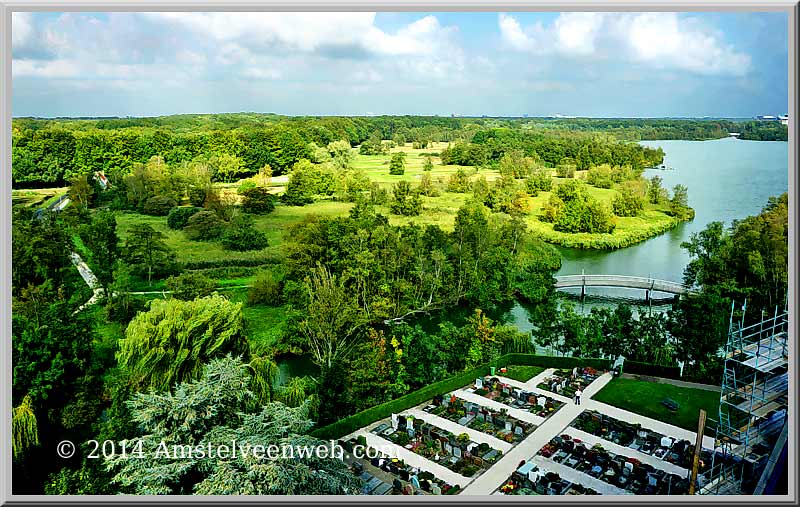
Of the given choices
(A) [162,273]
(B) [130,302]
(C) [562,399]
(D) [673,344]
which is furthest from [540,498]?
(A) [162,273]

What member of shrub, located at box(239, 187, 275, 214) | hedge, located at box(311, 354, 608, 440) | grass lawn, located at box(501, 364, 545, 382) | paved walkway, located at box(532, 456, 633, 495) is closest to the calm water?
hedge, located at box(311, 354, 608, 440)

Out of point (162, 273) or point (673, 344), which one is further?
point (162, 273)

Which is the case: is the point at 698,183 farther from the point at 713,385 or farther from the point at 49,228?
the point at 49,228

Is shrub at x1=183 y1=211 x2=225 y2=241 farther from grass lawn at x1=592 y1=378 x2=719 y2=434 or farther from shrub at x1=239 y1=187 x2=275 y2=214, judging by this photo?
grass lawn at x1=592 y1=378 x2=719 y2=434

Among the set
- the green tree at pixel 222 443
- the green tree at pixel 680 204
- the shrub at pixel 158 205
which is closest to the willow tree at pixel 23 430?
the green tree at pixel 222 443

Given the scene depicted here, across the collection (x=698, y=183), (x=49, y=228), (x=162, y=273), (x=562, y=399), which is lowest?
(x=562, y=399)

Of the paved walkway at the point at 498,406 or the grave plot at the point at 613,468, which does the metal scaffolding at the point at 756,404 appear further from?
the paved walkway at the point at 498,406
